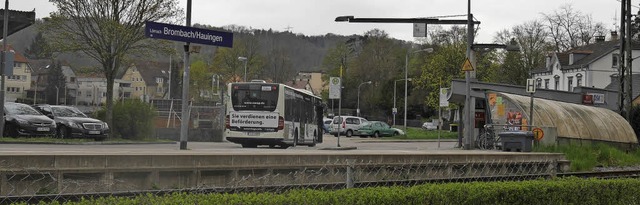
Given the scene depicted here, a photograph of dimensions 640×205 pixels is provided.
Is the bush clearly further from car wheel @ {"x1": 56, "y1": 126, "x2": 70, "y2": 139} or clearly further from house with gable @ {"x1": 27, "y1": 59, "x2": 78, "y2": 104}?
house with gable @ {"x1": 27, "y1": 59, "x2": 78, "y2": 104}

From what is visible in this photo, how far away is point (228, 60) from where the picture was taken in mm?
87062

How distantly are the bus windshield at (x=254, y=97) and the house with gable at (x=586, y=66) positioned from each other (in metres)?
53.2

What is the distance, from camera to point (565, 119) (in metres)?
34.0

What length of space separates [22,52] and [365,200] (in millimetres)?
123698

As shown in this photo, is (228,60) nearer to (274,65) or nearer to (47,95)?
(274,65)

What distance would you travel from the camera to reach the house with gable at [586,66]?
75938 millimetres

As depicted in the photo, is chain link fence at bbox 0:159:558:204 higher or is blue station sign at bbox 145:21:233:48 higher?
blue station sign at bbox 145:21:233:48

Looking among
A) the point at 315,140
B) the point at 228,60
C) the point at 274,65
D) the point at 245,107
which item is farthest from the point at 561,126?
the point at 274,65

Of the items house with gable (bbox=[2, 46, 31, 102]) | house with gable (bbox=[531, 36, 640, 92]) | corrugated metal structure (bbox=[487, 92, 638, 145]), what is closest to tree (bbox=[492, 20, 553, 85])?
house with gable (bbox=[531, 36, 640, 92])

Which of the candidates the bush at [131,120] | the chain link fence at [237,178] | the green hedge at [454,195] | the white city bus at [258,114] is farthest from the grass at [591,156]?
the bush at [131,120]

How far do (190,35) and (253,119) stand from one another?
9668mm

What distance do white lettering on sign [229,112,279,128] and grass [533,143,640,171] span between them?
1033 cm

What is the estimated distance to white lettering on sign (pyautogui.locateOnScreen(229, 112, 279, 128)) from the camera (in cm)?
2978

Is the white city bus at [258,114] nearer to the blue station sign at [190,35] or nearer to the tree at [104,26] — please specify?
the tree at [104,26]
